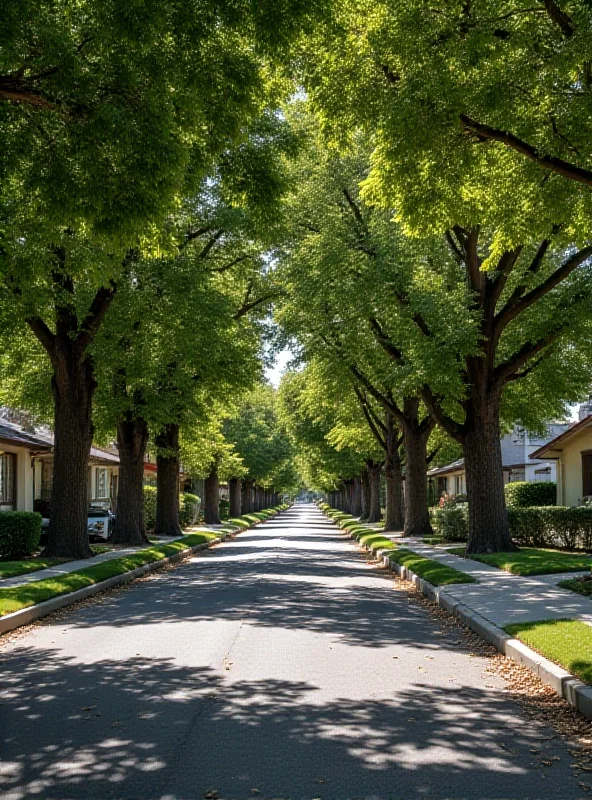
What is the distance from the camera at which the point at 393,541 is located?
29.4 metres

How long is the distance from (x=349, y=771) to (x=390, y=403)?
26.2m

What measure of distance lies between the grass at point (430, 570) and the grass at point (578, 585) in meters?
1.76

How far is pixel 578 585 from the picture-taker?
46.1 ft

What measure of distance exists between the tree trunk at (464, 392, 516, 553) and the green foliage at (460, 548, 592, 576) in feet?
2.27

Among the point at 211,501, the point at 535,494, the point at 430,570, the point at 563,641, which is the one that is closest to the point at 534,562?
the point at 430,570

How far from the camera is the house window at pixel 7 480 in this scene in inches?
1213

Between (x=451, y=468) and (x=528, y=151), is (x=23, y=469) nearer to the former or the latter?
(x=528, y=151)

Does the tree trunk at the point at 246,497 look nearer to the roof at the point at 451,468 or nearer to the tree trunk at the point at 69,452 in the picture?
the roof at the point at 451,468

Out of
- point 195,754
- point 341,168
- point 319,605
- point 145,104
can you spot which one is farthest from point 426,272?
point 195,754

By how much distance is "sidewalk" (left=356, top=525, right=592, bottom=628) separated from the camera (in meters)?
11.2

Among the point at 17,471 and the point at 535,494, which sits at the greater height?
the point at 17,471

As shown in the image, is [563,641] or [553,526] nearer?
[563,641]

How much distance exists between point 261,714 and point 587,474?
2702 cm

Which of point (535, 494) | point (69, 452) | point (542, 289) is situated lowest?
point (535, 494)
